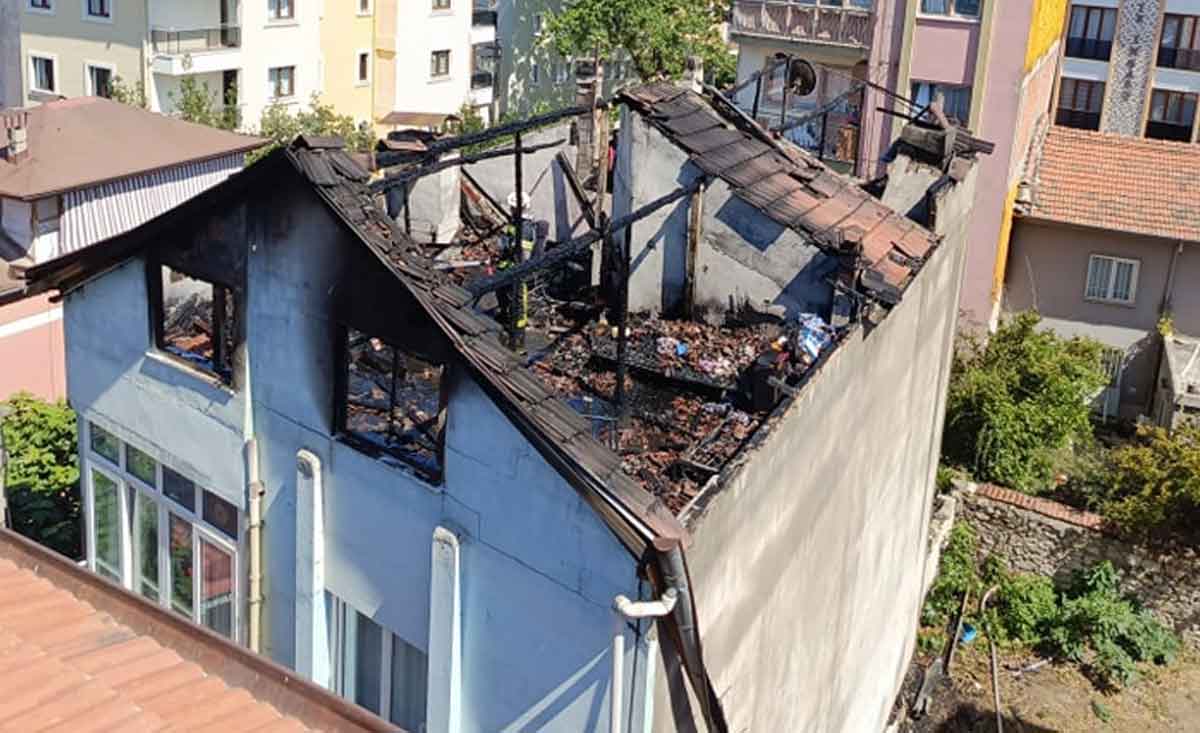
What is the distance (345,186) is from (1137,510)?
778 inches

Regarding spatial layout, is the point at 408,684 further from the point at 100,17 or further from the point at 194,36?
the point at 100,17

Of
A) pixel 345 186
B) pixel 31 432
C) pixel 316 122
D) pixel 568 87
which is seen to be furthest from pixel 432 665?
pixel 568 87

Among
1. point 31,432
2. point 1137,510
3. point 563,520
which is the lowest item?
point 1137,510

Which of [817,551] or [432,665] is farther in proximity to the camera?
[817,551]

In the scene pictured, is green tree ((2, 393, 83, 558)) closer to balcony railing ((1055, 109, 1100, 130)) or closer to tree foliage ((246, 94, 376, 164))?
tree foliage ((246, 94, 376, 164))

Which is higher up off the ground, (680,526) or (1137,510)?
(680,526)

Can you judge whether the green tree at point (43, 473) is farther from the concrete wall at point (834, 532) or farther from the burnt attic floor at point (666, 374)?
the concrete wall at point (834, 532)

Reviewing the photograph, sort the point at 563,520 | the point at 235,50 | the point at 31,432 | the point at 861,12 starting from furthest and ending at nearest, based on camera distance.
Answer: the point at 235,50 < the point at 861,12 < the point at 31,432 < the point at 563,520

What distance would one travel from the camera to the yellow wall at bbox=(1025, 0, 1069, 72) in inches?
1323

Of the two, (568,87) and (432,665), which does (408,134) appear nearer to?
(432,665)

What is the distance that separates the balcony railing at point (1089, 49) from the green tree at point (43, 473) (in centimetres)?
3432

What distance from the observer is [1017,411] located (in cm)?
2791

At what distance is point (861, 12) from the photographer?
116ft

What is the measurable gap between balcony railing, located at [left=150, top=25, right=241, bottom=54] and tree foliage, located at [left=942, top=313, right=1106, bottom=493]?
25.2 metres
